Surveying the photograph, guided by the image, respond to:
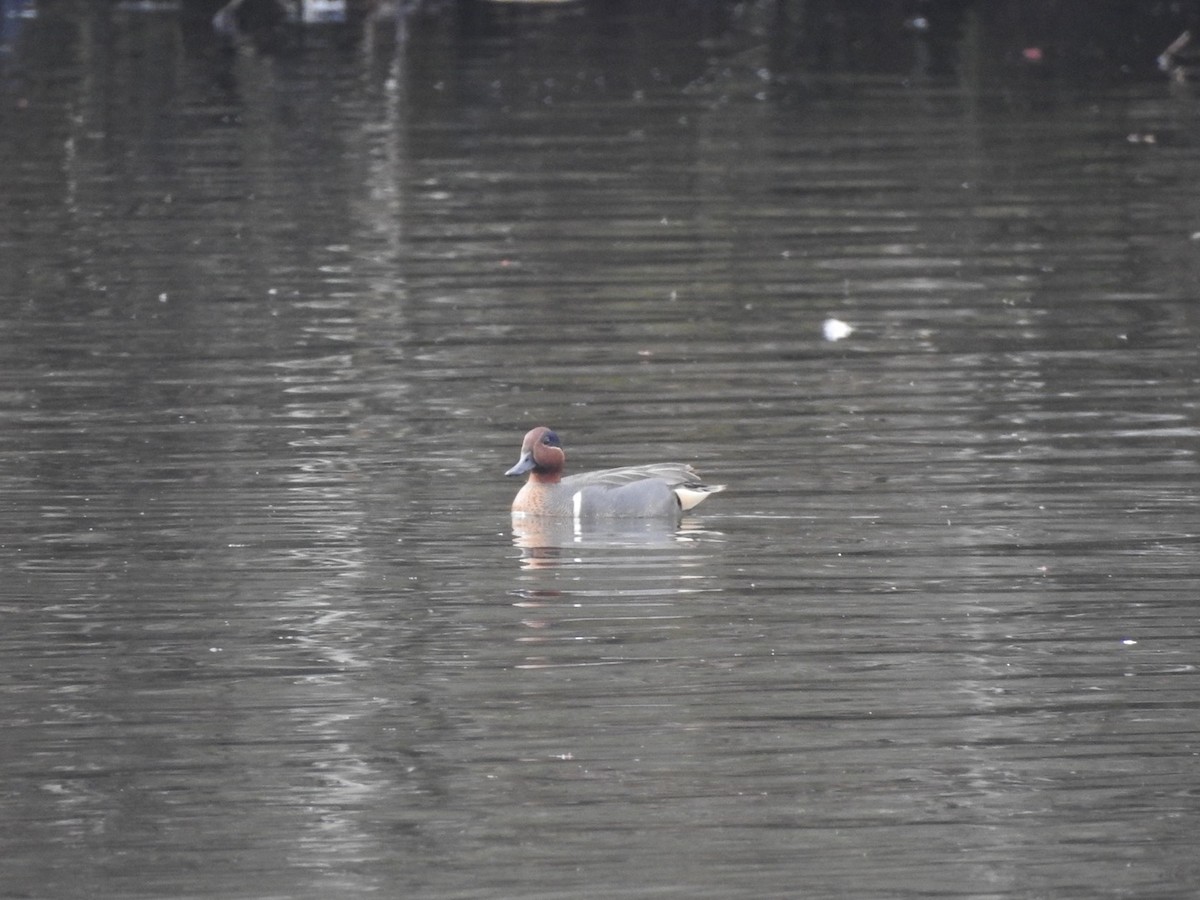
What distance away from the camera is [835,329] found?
15.4m

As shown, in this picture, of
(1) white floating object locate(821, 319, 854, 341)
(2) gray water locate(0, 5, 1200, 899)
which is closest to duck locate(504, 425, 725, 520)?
(2) gray water locate(0, 5, 1200, 899)

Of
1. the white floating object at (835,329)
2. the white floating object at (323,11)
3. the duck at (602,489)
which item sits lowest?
the white floating object at (835,329)

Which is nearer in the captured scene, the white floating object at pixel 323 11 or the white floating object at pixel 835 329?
the white floating object at pixel 835 329

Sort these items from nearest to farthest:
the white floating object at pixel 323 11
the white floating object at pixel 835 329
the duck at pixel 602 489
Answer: the duck at pixel 602 489 < the white floating object at pixel 835 329 < the white floating object at pixel 323 11

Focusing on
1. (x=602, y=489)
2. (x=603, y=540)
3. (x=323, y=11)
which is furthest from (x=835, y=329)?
(x=323, y=11)

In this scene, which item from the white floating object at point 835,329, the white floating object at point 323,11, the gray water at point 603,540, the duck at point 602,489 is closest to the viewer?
the gray water at point 603,540

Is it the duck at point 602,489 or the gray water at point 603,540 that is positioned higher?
the duck at point 602,489

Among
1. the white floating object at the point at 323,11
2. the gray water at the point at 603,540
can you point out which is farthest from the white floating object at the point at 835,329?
the white floating object at the point at 323,11

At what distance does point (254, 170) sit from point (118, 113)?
574 centimetres

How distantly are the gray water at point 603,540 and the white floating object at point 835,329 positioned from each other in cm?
14

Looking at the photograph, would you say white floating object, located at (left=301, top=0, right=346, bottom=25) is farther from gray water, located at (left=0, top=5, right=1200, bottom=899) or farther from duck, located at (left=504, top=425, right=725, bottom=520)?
duck, located at (left=504, top=425, right=725, bottom=520)

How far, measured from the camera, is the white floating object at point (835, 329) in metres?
15.3

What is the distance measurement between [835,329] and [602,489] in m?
4.69

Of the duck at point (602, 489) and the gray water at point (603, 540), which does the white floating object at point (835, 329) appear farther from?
the duck at point (602, 489)
